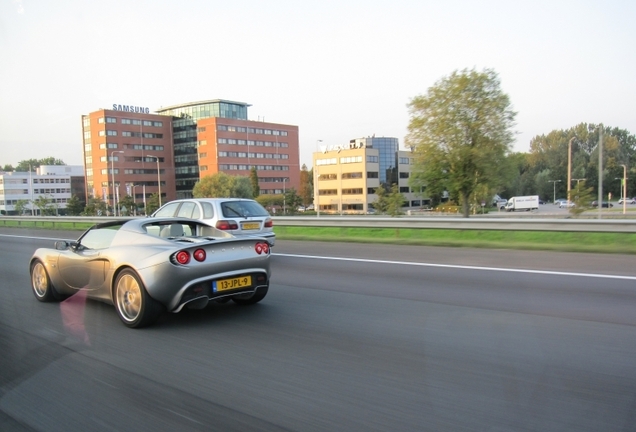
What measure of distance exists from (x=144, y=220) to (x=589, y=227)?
36.0ft

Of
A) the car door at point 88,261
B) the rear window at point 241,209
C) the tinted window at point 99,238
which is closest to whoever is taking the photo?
the car door at point 88,261

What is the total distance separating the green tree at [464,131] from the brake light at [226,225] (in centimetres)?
1772

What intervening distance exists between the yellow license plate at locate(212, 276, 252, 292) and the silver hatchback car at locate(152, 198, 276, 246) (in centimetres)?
554

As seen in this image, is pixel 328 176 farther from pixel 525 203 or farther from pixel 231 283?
pixel 231 283

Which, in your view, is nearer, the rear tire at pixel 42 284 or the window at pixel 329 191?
the rear tire at pixel 42 284

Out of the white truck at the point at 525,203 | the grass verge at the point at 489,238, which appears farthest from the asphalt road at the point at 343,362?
the white truck at the point at 525,203

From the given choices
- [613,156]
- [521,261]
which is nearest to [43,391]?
[521,261]

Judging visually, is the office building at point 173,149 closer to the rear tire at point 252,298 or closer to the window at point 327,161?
the window at point 327,161

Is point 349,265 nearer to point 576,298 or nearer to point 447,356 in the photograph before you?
point 576,298

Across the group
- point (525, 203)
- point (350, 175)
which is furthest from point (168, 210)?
point (350, 175)

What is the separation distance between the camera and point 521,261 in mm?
10352

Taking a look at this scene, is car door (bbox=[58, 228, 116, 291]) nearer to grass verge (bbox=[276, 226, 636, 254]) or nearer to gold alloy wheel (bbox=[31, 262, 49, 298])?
gold alloy wheel (bbox=[31, 262, 49, 298])

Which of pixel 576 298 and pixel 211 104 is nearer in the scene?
pixel 576 298

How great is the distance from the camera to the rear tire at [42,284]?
7059 millimetres
